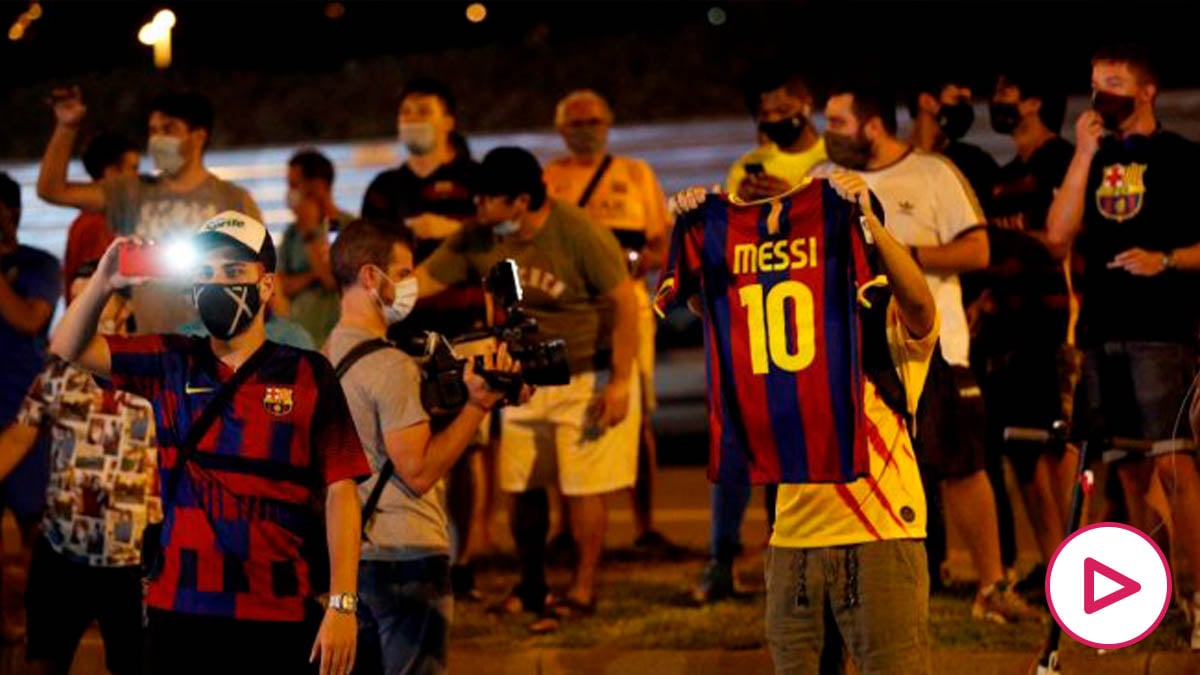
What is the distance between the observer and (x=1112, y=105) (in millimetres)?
8922

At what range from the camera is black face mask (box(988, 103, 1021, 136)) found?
10.5 meters

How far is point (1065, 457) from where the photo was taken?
10.2 meters

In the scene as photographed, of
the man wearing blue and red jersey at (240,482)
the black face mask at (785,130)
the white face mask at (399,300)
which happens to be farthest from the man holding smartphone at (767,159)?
the man wearing blue and red jersey at (240,482)

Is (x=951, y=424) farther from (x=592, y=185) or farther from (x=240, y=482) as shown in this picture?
(x=240, y=482)

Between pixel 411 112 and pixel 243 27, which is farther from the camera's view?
pixel 243 27

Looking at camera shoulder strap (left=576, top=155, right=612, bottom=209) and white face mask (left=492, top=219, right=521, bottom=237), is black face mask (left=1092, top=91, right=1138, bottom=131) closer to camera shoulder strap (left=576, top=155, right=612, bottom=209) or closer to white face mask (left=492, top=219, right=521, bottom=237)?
white face mask (left=492, top=219, right=521, bottom=237)

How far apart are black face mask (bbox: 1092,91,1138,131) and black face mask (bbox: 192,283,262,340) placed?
3901 mm

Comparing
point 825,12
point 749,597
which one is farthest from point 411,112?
point 825,12

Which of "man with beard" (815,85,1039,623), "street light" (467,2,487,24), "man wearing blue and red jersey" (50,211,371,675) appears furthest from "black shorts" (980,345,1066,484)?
"street light" (467,2,487,24)

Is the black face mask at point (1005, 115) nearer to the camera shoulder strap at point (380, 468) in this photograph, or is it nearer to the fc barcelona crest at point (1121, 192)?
the fc barcelona crest at point (1121, 192)

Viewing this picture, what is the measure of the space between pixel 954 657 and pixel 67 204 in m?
4.79

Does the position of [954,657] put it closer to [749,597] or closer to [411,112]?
[749,597]

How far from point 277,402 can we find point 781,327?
156cm

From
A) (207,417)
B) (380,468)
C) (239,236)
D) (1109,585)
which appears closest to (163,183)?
(380,468)
